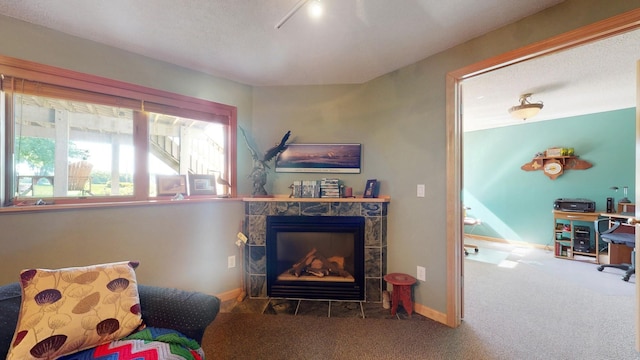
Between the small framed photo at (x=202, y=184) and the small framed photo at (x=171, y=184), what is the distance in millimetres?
60

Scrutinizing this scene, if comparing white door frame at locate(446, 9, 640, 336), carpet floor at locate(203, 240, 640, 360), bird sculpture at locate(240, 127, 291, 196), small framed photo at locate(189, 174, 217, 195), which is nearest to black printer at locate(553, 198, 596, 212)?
carpet floor at locate(203, 240, 640, 360)

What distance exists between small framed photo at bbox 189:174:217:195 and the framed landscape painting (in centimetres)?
70

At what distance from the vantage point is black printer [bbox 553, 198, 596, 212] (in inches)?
145

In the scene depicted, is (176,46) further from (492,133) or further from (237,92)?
(492,133)

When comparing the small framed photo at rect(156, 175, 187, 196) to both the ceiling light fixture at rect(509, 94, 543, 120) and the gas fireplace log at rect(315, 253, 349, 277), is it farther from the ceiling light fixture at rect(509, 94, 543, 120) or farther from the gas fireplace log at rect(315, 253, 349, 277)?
the ceiling light fixture at rect(509, 94, 543, 120)

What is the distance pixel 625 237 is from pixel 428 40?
3521mm

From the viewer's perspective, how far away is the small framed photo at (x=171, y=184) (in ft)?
7.18

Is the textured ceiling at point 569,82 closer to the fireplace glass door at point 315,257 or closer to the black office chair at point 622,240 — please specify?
the black office chair at point 622,240

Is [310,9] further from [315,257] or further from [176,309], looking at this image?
[315,257]

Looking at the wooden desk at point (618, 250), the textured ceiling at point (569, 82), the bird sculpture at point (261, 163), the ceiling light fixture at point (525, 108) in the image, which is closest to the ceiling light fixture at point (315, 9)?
the bird sculpture at point (261, 163)

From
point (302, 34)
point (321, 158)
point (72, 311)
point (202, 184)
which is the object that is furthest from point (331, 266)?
point (302, 34)

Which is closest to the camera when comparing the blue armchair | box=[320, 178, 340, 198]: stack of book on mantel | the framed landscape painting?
the blue armchair

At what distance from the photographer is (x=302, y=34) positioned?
5.68ft

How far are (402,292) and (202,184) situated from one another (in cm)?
215
